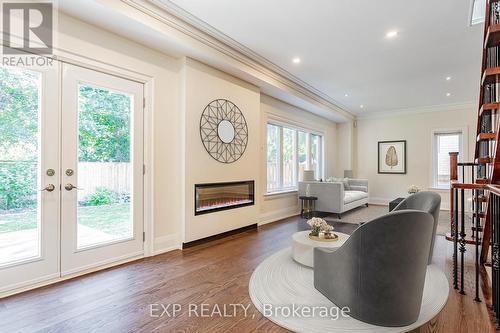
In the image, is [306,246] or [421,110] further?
[421,110]

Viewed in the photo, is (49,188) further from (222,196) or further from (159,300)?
(222,196)

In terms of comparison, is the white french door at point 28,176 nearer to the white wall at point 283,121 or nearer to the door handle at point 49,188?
the door handle at point 49,188

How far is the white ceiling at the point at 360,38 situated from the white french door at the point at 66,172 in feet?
4.71

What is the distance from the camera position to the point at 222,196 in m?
4.27

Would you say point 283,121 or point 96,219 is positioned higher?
point 283,121

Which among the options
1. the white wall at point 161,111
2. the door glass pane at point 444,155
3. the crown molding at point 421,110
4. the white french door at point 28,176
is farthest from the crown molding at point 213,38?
the door glass pane at point 444,155

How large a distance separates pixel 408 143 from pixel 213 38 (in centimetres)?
666

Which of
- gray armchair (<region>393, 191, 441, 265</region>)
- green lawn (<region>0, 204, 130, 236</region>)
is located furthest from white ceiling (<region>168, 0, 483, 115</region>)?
green lawn (<region>0, 204, 130, 236</region>)

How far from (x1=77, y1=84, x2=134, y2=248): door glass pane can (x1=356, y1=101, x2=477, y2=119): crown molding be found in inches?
290

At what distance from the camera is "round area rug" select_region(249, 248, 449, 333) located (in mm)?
1858

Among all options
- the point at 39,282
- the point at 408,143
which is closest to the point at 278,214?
the point at 39,282

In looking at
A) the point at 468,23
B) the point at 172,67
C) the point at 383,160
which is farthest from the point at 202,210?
the point at 383,160

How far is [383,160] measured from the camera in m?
8.11

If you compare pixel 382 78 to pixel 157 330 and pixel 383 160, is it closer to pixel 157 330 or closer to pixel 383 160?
pixel 383 160
